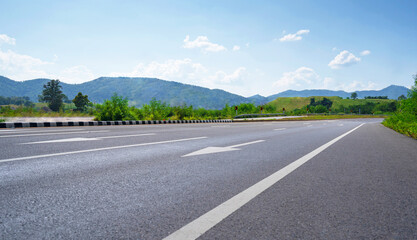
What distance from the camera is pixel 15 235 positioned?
1.80m

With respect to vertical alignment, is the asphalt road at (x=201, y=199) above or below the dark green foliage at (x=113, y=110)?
below

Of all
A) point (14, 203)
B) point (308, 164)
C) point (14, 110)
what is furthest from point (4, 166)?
point (14, 110)

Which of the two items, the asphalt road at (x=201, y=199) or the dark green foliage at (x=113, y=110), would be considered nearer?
the asphalt road at (x=201, y=199)

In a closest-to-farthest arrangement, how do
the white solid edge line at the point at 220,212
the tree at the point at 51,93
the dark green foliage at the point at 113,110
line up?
the white solid edge line at the point at 220,212 < the dark green foliage at the point at 113,110 < the tree at the point at 51,93

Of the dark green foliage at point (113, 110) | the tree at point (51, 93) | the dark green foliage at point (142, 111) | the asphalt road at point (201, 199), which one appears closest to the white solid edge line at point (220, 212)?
the asphalt road at point (201, 199)

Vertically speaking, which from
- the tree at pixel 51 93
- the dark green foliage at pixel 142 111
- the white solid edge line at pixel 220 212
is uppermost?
the tree at pixel 51 93

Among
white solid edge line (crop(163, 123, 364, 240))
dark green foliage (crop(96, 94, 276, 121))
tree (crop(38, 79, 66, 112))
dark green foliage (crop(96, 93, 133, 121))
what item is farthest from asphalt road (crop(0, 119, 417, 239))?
tree (crop(38, 79, 66, 112))

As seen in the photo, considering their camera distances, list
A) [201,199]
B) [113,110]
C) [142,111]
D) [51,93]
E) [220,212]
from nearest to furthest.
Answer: [220,212] → [201,199] → [113,110] → [142,111] → [51,93]

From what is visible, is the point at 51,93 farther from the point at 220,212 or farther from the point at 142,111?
the point at 220,212

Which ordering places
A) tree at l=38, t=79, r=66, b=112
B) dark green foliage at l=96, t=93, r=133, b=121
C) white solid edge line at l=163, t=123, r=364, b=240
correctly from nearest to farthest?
white solid edge line at l=163, t=123, r=364, b=240 < dark green foliage at l=96, t=93, r=133, b=121 < tree at l=38, t=79, r=66, b=112

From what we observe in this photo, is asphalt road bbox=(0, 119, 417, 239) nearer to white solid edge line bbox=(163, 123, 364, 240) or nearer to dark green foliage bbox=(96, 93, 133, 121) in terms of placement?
white solid edge line bbox=(163, 123, 364, 240)

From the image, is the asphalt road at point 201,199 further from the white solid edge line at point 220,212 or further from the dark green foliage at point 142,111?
the dark green foliage at point 142,111

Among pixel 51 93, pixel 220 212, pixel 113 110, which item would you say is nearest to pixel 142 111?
pixel 113 110

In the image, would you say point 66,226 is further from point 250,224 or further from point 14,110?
point 14,110
